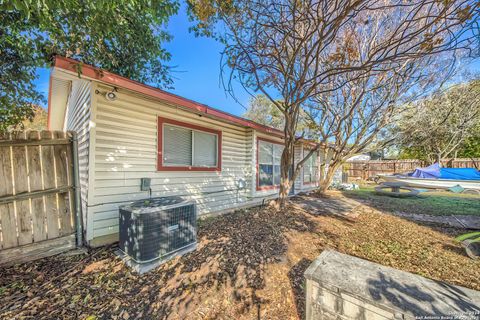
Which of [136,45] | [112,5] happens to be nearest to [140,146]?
→ [112,5]

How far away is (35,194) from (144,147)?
5.76 feet

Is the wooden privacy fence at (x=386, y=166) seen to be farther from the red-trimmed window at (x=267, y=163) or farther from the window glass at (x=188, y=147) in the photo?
the window glass at (x=188, y=147)

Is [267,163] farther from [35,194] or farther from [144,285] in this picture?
[35,194]

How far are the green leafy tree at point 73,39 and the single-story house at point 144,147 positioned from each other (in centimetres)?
62

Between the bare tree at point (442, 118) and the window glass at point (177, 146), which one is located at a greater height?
the bare tree at point (442, 118)

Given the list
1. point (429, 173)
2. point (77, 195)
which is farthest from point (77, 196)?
point (429, 173)

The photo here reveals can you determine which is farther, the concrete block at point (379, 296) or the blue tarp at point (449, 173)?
the blue tarp at point (449, 173)

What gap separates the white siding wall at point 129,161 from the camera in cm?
349

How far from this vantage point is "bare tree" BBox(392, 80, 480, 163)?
9062 millimetres

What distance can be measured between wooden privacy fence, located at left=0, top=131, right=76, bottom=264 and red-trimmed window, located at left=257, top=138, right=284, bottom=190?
5051 millimetres

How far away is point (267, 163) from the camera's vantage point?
7.35 meters

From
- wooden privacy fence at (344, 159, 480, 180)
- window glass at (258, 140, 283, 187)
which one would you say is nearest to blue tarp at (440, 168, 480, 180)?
wooden privacy fence at (344, 159, 480, 180)

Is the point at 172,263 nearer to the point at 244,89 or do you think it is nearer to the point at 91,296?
the point at 91,296

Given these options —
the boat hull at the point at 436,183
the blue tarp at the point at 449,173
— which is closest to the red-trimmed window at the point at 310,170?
the boat hull at the point at 436,183
